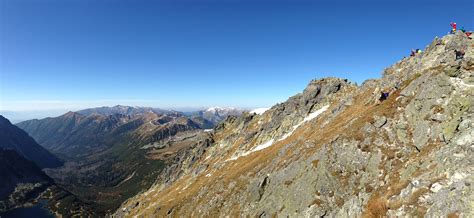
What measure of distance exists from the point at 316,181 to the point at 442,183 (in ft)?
78.4

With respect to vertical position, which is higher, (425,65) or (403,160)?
(425,65)

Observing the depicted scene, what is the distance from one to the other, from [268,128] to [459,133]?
109m

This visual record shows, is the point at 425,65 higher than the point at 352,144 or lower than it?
higher

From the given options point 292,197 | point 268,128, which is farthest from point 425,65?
point 268,128

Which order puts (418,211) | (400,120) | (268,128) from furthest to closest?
(268,128)
(400,120)
(418,211)

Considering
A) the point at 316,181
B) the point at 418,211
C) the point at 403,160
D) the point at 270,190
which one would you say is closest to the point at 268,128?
the point at 270,190

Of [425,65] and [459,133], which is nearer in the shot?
[459,133]

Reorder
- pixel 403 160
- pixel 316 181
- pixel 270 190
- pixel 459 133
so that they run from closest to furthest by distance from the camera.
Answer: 1. pixel 459 133
2. pixel 403 160
3. pixel 316 181
4. pixel 270 190

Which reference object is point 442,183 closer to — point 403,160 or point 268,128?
point 403,160

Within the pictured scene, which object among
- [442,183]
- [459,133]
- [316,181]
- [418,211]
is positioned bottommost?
[316,181]

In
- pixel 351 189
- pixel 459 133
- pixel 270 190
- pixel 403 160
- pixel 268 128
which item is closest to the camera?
pixel 459 133

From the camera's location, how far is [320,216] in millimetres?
45688

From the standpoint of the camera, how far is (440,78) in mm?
46094

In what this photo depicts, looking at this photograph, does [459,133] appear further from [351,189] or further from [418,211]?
[351,189]
